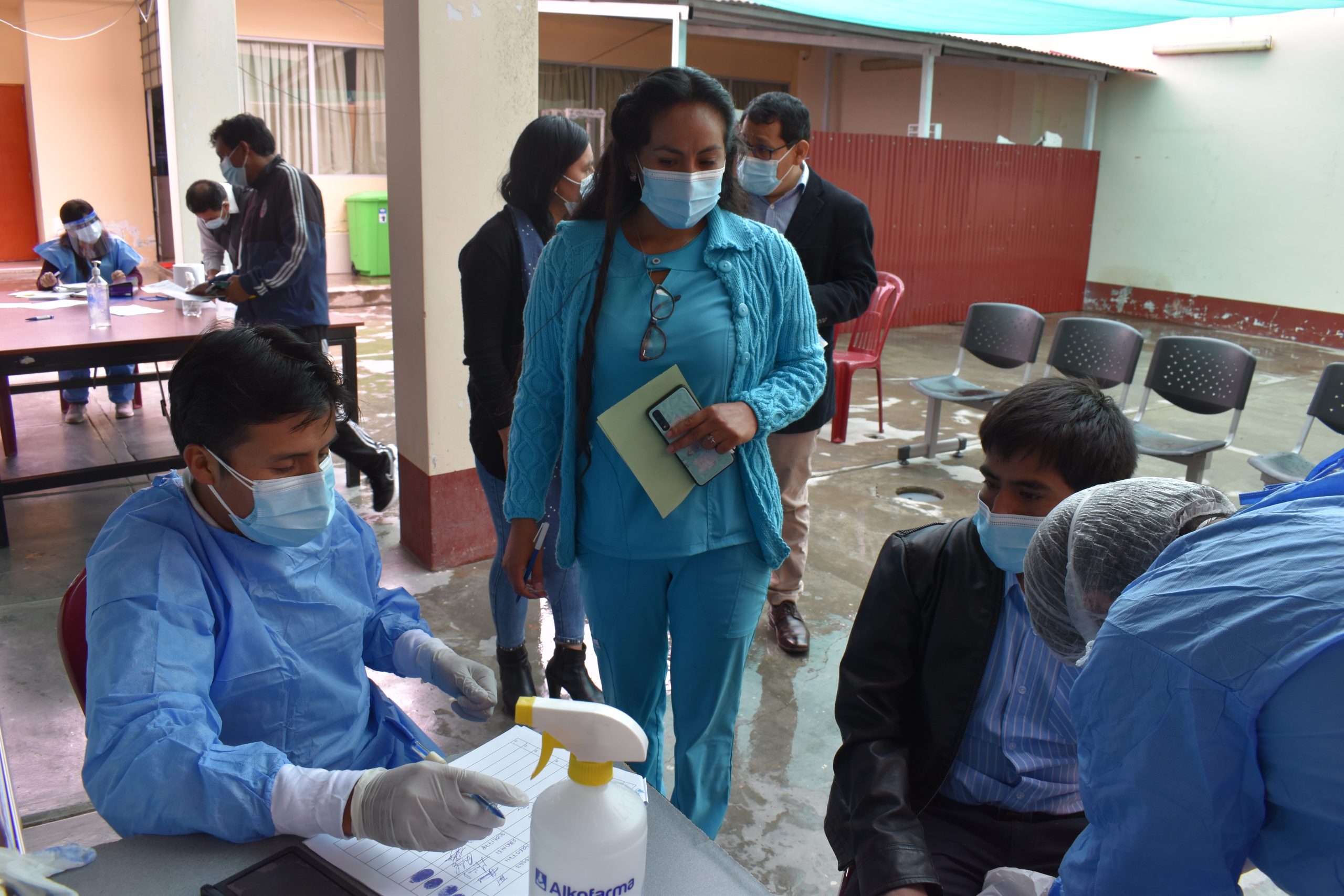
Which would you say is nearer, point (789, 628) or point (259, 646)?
point (259, 646)

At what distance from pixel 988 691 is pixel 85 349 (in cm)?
380

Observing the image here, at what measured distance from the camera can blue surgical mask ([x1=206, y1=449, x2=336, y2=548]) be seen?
1316 millimetres

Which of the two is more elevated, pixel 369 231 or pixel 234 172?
pixel 234 172

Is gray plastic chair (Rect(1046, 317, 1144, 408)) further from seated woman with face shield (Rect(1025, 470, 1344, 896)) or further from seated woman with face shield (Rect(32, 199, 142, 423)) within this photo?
seated woman with face shield (Rect(32, 199, 142, 423))

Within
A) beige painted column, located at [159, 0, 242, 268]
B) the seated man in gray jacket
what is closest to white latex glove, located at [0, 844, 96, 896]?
the seated man in gray jacket

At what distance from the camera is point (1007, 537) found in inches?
56.6

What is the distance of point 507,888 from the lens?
100 centimetres

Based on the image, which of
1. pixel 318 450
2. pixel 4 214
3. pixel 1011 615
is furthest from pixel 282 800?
pixel 4 214

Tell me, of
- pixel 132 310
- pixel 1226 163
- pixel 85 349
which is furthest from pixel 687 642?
pixel 1226 163

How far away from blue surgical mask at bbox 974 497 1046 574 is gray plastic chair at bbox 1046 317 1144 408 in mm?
3764

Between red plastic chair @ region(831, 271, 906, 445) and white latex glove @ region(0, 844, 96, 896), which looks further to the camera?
red plastic chair @ region(831, 271, 906, 445)

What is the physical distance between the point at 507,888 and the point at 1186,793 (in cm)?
67

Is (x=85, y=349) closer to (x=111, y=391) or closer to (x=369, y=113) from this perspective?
(x=111, y=391)

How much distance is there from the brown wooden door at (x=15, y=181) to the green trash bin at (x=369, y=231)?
3869 mm
